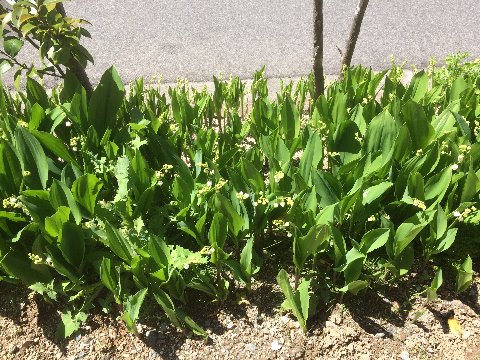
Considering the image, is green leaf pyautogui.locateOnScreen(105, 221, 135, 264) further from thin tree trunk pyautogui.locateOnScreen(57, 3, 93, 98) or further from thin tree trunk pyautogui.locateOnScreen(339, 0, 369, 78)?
thin tree trunk pyautogui.locateOnScreen(339, 0, 369, 78)

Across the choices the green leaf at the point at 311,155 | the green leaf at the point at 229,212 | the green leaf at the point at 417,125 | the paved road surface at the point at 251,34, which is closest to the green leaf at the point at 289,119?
the green leaf at the point at 311,155

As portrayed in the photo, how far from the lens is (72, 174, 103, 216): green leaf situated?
221cm

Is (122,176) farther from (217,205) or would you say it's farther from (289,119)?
(289,119)

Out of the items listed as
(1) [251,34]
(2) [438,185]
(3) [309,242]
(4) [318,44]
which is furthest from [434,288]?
(1) [251,34]

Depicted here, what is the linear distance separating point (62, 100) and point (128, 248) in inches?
50.9

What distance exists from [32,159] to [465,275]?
6.84 ft

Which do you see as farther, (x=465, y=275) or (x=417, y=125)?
(x=417, y=125)

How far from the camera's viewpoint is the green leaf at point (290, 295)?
204cm

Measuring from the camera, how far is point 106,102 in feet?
9.14

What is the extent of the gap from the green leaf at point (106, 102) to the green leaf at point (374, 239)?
5.03 ft

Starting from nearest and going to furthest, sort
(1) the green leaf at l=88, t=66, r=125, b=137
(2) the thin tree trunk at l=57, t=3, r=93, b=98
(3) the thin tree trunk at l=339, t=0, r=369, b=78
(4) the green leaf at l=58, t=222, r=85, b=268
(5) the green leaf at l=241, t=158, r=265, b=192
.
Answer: (4) the green leaf at l=58, t=222, r=85, b=268, (5) the green leaf at l=241, t=158, r=265, b=192, (1) the green leaf at l=88, t=66, r=125, b=137, (2) the thin tree trunk at l=57, t=3, r=93, b=98, (3) the thin tree trunk at l=339, t=0, r=369, b=78

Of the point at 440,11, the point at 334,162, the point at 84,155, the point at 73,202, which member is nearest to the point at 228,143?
the point at 334,162

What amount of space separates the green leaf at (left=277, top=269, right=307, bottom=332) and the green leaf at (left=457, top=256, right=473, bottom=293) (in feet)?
2.39

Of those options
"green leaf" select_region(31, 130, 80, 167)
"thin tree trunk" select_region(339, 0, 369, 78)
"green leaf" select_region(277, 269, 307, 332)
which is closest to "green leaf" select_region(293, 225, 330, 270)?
"green leaf" select_region(277, 269, 307, 332)
